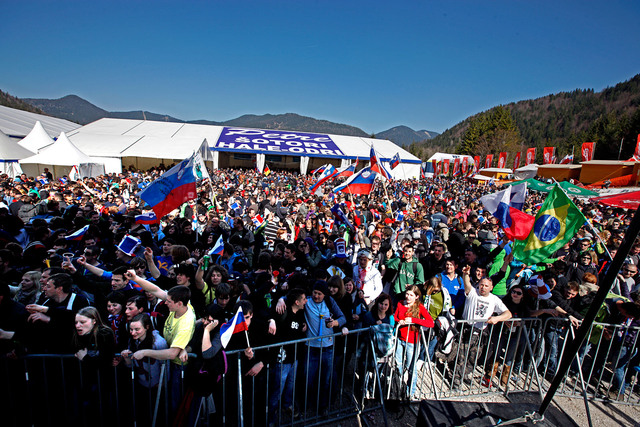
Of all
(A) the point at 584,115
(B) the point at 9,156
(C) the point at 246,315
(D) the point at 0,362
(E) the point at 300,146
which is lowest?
(D) the point at 0,362

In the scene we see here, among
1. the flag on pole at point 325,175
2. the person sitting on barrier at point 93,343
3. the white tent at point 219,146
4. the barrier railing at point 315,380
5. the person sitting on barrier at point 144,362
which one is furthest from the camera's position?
the white tent at point 219,146

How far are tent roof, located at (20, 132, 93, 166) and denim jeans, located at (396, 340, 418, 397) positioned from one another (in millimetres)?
22092

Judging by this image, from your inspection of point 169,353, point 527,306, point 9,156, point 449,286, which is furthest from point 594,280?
point 9,156

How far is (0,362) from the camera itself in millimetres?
2982

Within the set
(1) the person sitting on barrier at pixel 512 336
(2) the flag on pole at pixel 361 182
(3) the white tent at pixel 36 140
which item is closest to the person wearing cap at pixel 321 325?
(1) the person sitting on barrier at pixel 512 336

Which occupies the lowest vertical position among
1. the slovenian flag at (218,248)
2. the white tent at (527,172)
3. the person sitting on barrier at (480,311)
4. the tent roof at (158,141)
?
the person sitting on barrier at (480,311)

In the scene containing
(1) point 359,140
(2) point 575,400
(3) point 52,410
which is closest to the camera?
(3) point 52,410

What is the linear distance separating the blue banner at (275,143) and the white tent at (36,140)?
13.3 metres

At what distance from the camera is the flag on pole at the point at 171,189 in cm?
619

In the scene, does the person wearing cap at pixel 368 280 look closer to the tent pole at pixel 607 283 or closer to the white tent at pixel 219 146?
the tent pole at pixel 607 283

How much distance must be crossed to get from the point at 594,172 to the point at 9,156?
5083 centimetres

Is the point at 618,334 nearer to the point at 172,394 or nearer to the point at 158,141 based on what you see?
the point at 172,394

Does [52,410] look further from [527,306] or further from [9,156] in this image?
[9,156]

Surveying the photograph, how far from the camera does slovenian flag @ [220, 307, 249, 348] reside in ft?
9.96
